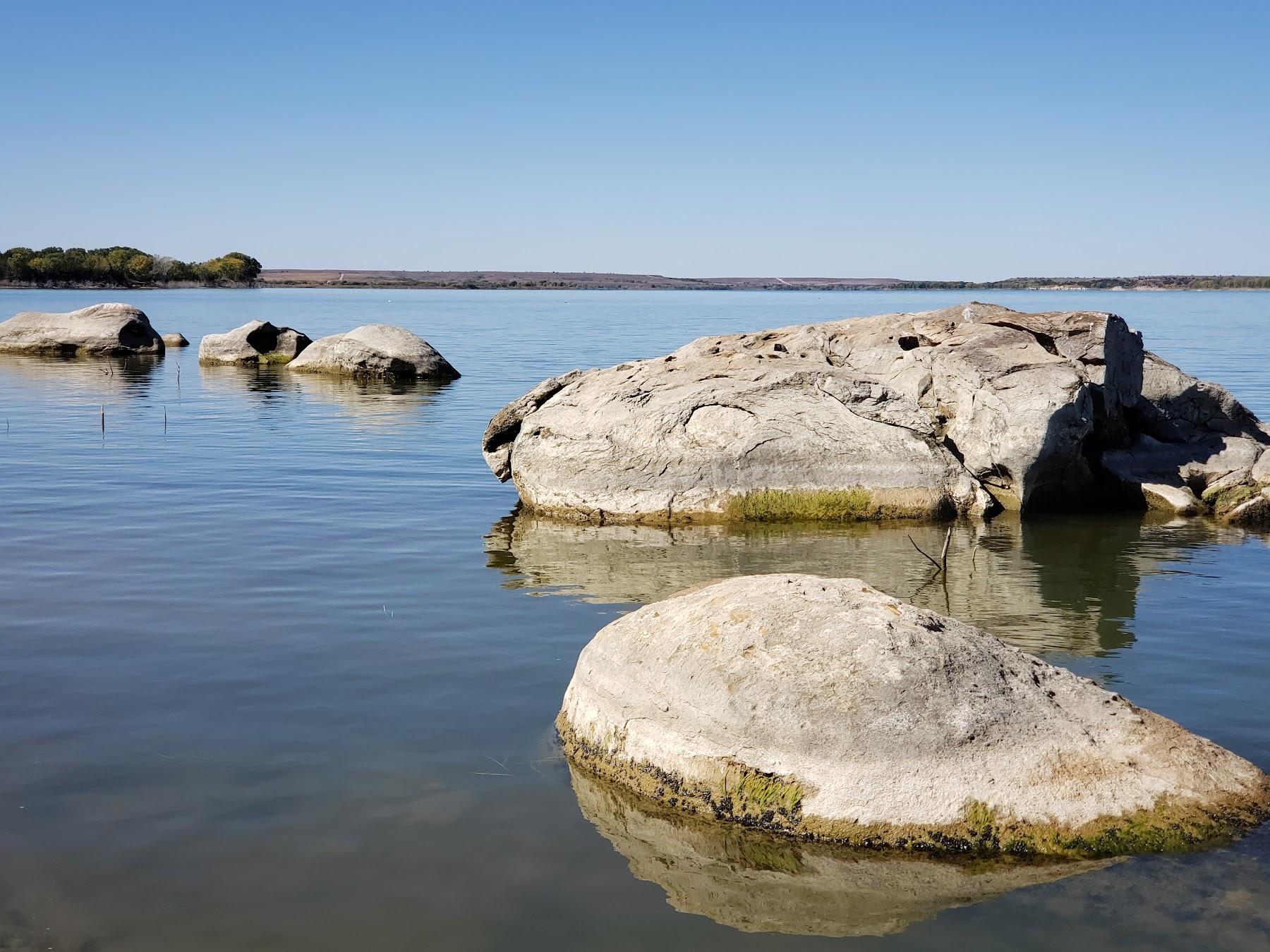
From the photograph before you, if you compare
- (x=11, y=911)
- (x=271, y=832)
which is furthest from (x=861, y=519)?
(x=11, y=911)

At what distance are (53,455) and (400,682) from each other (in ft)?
40.1

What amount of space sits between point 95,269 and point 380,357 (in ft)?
314

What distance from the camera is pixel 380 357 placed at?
31.4m

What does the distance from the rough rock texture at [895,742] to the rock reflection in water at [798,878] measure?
4.3 inches

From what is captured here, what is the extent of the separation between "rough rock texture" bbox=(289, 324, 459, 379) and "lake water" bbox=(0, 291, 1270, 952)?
13.8 metres

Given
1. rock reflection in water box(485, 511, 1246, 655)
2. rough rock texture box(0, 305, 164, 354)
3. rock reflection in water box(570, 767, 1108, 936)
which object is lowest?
rock reflection in water box(570, 767, 1108, 936)

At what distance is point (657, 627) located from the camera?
6727 mm

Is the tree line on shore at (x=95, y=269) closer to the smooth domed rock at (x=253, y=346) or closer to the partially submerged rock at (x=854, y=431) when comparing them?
the smooth domed rock at (x=253, y=346)

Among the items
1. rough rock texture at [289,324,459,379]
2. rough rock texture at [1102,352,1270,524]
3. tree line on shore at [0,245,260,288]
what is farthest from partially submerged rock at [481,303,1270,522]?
tree line on shore at [0,245,260,288]

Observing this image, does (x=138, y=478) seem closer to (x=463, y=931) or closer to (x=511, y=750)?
(x=511, y=750)

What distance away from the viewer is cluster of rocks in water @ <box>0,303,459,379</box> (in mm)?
32281

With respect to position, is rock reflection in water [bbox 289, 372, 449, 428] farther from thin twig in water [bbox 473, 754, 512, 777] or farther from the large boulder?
thin twig in water [bbox 473, 754, 512, 777]

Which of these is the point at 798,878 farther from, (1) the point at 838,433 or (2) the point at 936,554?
(1) the point at 838,433

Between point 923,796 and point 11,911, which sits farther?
point 923,796
